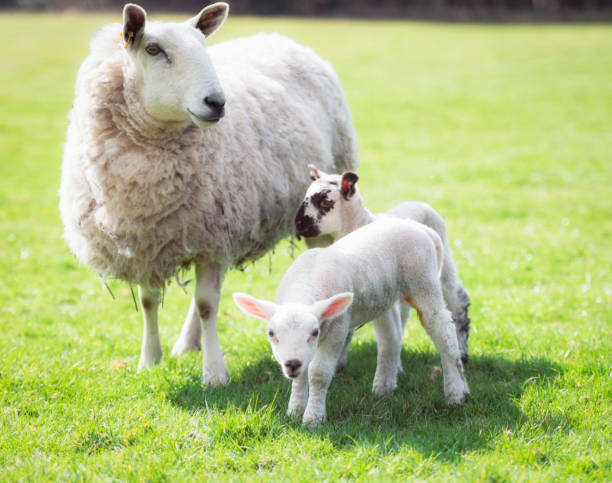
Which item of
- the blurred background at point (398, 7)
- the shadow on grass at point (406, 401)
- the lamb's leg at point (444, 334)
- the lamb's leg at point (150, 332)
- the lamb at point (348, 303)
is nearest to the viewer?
the lamb at point (348, 303)

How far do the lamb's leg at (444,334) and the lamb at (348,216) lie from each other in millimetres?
628

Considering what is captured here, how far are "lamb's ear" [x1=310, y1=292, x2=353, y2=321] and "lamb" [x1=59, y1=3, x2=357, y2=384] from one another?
1329 mm

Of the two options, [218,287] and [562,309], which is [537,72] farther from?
[218,287]

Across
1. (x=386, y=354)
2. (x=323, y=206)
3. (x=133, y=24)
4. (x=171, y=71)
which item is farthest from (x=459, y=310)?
(x=133, y=24)

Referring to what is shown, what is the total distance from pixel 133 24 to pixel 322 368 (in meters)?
2.21

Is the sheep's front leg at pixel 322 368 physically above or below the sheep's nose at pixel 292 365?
below

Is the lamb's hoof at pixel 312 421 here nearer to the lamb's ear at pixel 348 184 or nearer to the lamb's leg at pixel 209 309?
the lamb's leg at pixel 209 309

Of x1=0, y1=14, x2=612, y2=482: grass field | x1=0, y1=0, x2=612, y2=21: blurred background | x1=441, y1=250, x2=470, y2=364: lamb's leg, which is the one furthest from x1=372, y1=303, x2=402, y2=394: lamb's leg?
x1=0, y1=0, x2=612, y2=21: blurred background

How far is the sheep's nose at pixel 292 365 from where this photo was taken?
3.14 meters

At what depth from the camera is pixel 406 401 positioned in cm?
404

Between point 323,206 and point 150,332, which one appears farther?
point 150,332

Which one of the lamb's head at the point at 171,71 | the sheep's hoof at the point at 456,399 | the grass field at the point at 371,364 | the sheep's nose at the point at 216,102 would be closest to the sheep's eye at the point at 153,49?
the lamb's head at the point at 171,71

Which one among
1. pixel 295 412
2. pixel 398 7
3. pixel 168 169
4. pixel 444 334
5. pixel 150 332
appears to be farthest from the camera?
pixel 398 7

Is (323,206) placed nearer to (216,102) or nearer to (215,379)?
(216,102)
